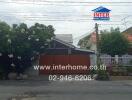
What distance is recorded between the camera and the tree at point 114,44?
4538 cm

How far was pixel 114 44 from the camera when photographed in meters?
46.1

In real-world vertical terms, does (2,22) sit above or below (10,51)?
above

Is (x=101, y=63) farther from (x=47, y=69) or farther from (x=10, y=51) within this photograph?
(x=10, y=51)

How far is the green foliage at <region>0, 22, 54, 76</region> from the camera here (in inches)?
1248

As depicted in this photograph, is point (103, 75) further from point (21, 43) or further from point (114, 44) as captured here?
point (114, 44)

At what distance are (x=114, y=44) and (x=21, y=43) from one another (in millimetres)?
16644

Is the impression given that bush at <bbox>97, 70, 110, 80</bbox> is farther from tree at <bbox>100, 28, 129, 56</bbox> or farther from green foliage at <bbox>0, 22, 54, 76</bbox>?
tree at <bbox>100, 28, 129, 56</bbox>

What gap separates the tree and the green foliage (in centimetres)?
1302

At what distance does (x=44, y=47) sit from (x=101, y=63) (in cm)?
539

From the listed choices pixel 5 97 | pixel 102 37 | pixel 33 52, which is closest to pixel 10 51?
pixel 33 52

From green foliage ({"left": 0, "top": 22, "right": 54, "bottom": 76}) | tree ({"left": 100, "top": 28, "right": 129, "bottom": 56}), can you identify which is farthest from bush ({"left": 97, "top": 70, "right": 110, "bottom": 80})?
tree ({"left": 100, "top": 28, "right": 129, "bottom": 56})

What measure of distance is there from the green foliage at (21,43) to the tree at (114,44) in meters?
13.0

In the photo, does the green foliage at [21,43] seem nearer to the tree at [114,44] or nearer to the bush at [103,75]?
the bush at [103,75]

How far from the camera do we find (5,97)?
17141 mm
